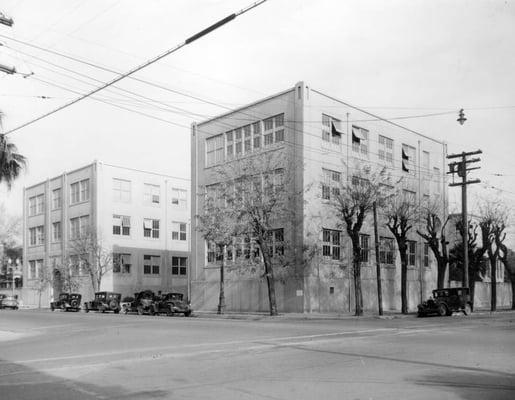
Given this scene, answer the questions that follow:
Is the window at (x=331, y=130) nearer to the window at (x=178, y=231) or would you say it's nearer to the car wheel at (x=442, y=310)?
the car wheel at (x=442, y=310)

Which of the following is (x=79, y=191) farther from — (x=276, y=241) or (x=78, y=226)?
(x=276, y=241)

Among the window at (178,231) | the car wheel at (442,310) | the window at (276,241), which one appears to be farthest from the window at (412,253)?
the window at (178,231)

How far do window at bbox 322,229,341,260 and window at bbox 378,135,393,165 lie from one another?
8.50 metres

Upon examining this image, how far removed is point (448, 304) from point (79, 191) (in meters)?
41.5

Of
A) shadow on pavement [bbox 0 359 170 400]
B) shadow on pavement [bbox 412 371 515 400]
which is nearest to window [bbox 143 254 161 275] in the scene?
shadow on pavement [bbox 0 359 170 400]

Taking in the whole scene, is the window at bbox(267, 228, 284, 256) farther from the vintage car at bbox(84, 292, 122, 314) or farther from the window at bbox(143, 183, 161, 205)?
the window at bbox(143, 183, 161, 205)

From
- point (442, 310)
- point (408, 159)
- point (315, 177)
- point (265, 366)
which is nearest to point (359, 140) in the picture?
point (315, 177)

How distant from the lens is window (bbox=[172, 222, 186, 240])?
67062 millimetres

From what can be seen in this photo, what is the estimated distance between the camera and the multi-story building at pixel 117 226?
60969 millimetres

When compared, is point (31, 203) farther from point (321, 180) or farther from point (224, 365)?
point (224, 365)

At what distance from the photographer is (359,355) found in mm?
13883

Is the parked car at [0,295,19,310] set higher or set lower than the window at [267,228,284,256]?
Result: lower

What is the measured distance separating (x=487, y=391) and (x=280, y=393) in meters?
3.14

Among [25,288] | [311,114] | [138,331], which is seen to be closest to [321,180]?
[311,114]
